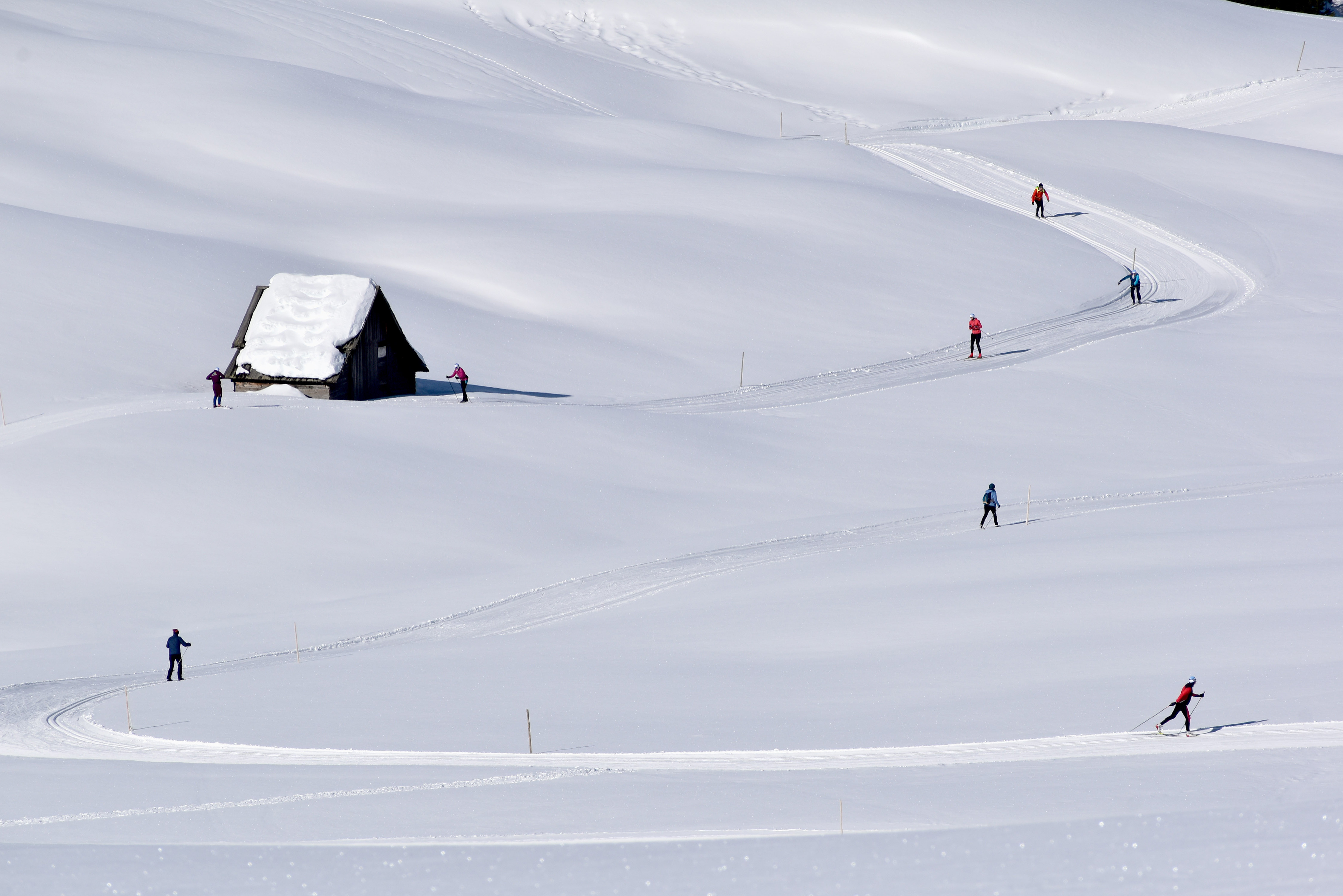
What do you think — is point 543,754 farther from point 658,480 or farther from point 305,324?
point 305,324

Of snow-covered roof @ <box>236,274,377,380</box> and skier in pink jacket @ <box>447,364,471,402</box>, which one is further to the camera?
skier in pink jacket @ <box>447,364,471,402</box>

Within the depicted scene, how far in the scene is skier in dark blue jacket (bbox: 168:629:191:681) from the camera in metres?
23.1

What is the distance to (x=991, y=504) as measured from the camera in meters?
30.2

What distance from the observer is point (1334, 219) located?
58250 millimetres

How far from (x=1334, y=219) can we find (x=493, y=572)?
144 ft

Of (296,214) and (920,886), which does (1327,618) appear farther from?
(296,214)

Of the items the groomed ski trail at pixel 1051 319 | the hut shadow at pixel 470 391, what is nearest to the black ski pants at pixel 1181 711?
the groomed ski trail at pixel 1051 319

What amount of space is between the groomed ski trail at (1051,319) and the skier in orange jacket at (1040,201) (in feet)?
0.98

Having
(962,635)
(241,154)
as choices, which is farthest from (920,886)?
(241,154)

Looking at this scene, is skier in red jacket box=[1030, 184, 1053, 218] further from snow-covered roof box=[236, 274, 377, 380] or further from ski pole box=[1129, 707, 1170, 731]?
ski pole box=[1129, 707, 1170, 731]

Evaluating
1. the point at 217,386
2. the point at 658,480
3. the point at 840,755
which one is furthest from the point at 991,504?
the point at 217,386

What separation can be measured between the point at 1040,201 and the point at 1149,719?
140ft

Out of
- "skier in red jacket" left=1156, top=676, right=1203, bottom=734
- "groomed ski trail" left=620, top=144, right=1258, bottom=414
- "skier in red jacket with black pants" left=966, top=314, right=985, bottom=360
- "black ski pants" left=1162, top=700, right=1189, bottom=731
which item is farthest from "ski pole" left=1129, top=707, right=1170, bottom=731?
"skier in red jacket with black pants" left=966, top=314, right=985, bottom=360

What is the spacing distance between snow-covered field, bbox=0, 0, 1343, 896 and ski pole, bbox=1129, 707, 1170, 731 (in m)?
0.11
